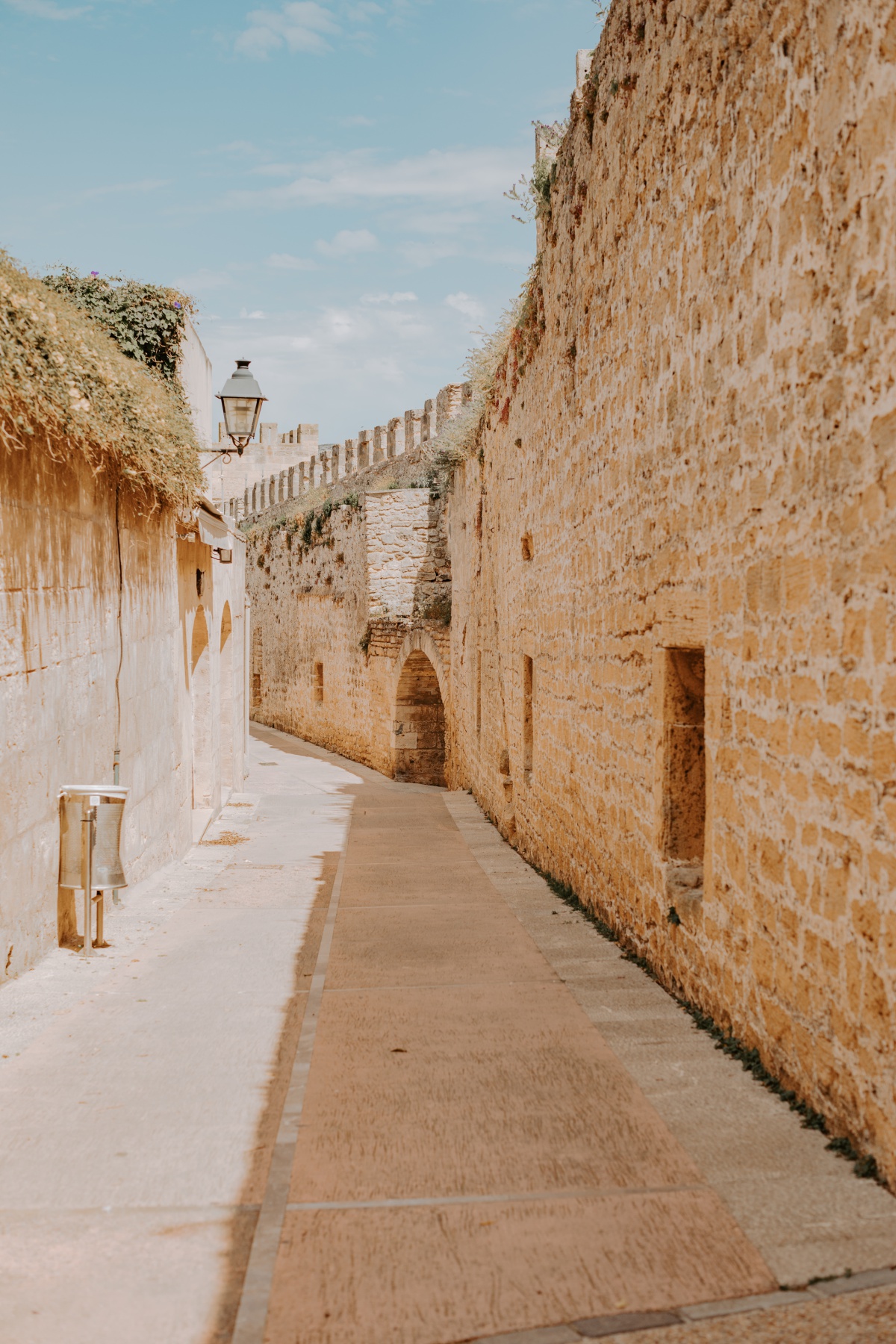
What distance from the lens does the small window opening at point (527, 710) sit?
9273mm

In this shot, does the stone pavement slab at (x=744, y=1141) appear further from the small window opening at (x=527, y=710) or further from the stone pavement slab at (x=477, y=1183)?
the small window opening at (x=527, y=710)

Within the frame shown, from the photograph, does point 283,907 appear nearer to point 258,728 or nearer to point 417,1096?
point 417,1096

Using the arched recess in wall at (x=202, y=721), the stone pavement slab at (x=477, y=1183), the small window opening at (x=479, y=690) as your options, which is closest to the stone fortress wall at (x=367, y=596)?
the small window opening at (x=479, y=690)

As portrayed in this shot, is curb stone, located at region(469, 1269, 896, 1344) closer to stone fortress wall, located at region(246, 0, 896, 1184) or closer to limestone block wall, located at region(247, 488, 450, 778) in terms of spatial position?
stone fortress wall, located at region(246, 0, 896, 1184)

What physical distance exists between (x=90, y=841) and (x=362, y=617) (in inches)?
559

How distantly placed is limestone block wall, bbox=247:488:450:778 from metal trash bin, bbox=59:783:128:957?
11158 mm

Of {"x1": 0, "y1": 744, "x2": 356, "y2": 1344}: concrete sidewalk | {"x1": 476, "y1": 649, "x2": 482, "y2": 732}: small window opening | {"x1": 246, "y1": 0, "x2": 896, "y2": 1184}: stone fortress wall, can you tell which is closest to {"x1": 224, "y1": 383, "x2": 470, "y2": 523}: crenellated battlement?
{"x1": 476, "y1": 649, "x2": 482, "y2": 732}: small window opening

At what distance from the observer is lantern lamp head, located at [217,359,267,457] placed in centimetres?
952

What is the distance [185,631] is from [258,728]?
1688 cm

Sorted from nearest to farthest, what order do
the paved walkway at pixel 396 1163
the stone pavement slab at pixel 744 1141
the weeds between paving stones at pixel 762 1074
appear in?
the paved walkway at pixel 396 1163, the stone pavement slab at pixel 744 1141, the weeds between paving stones at pixel 762 1074

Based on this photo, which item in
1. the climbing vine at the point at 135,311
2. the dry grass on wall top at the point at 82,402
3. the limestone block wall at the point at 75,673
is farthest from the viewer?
the climbing vine at the point at 135,311

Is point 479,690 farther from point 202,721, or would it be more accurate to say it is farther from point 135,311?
point 135,311

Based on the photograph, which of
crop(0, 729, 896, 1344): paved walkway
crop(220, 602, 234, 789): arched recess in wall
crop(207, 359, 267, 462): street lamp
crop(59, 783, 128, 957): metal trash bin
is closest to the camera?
crop(0, 729, 896, 1344): paved walkway

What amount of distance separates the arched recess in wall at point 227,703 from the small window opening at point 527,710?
4694 millimetres
